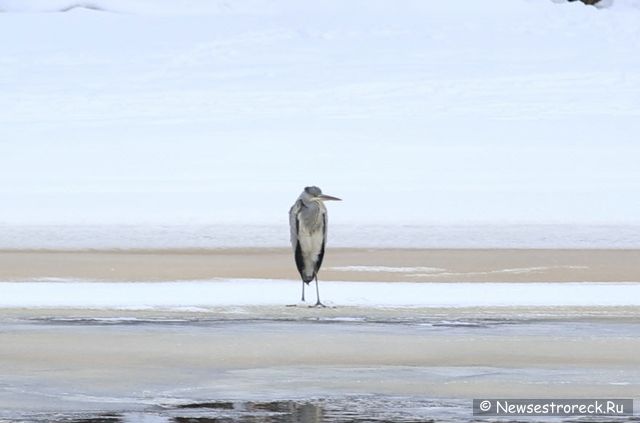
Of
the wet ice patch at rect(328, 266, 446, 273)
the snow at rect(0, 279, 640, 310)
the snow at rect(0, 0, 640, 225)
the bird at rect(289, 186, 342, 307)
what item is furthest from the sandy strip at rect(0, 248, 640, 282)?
the snow at rect(0, 0, 640, 225)

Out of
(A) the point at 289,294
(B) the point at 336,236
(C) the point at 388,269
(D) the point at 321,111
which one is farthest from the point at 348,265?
(D) the point at 321,111

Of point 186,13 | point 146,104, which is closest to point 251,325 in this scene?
point 146,104

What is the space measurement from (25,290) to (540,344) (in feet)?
13.2

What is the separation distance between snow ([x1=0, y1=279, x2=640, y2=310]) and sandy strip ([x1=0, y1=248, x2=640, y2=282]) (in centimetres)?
44

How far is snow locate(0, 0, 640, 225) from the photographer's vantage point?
18.3 meters

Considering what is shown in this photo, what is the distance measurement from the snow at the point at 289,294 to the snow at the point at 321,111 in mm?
4728

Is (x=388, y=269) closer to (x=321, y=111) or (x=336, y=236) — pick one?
(x=336, y=236)

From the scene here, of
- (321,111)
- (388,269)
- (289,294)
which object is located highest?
(321,111)

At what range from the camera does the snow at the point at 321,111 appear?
18281mm

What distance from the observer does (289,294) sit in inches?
459

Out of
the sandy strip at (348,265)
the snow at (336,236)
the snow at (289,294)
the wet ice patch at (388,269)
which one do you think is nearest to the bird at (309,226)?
the snow at (289,294)

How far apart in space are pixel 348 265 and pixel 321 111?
11.0 metres

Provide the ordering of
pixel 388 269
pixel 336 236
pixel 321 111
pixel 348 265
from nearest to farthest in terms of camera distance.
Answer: pixel 388 269
pixel 348 265
pixel 336 236
pixel 321 111

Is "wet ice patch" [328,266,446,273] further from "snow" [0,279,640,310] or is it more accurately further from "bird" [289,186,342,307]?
"bird" [289,186,342,307]
